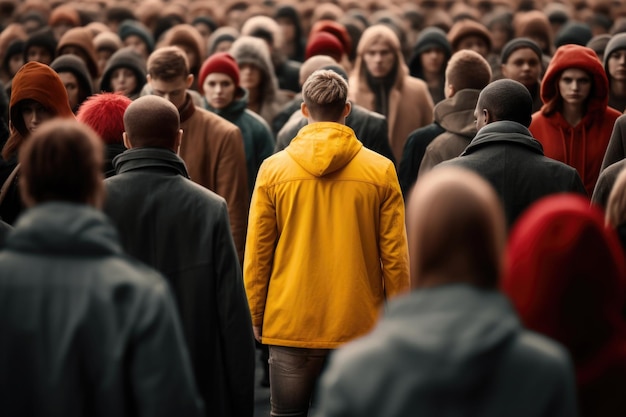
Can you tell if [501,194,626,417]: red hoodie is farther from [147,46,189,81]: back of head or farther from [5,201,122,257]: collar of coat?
[147,46,189,81]: back of head

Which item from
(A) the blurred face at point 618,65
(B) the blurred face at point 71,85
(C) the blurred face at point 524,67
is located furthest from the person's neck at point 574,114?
(B) the blurred face at point 71,85

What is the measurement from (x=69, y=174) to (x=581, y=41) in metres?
12.3

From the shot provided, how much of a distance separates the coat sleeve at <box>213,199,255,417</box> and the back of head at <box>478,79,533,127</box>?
201 cm

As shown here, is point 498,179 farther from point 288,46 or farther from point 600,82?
point 288,46

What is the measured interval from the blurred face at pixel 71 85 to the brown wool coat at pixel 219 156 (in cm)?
220

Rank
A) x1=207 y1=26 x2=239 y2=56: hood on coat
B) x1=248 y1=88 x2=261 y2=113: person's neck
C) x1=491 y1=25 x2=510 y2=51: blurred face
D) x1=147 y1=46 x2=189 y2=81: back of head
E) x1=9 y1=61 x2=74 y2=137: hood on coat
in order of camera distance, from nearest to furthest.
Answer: x1=9 y1=61 x2=74 y2=137: hood on coat → x1=147 y1=46 x2=189 y2=81: back of head → x1=248 y1=88 x2=261 y2=113: person's neck → x1=207 y1=26 x2=239 y2=56: hood on coat → x1=491 y1=25 x2=510 y2=51: blurred face

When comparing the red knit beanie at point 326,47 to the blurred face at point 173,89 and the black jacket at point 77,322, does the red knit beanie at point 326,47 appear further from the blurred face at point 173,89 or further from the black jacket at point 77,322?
the black jacket at point 77,322

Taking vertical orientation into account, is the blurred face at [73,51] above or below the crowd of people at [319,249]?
below

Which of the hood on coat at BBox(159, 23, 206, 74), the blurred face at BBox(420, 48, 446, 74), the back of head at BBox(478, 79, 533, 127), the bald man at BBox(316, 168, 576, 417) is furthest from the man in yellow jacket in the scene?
the hood on coat at BBox(159, 23, 206, 74)

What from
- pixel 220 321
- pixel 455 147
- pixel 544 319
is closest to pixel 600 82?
pixel 455 147

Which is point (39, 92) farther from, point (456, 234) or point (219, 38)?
point (219, 38)

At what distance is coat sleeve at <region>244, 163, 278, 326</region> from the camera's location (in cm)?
674

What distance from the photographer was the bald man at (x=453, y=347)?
138 inches

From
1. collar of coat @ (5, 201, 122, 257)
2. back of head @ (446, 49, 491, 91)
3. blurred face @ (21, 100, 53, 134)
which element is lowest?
blurred face @ (21, 100, 53, 134)
